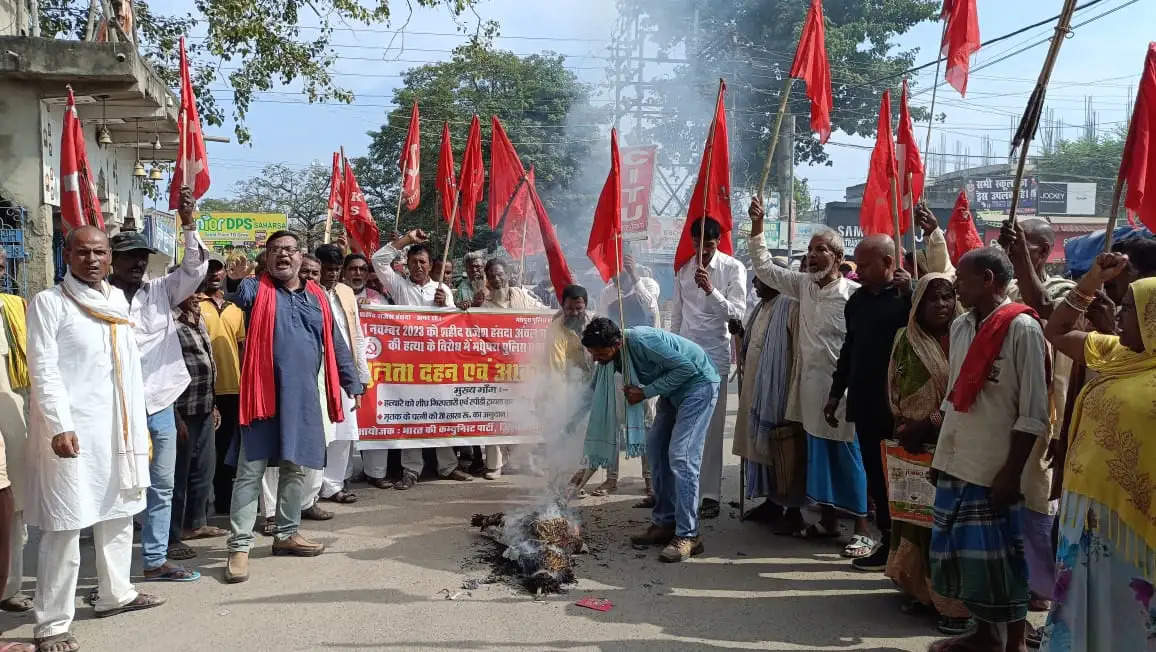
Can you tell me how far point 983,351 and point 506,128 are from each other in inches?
1035

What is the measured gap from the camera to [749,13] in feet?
89.2

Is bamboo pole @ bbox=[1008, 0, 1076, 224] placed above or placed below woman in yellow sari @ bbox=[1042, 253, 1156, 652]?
above

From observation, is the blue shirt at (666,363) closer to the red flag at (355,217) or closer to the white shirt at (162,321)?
the white shirt at (162,321)

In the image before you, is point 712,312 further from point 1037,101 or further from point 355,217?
point 355,217

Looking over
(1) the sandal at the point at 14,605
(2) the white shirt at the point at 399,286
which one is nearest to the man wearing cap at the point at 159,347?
(1) the sandal at the point at 14,605

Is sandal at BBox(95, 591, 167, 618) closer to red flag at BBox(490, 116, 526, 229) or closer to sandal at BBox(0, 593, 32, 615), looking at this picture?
sandal at BBox(0, 593, 32, 615)

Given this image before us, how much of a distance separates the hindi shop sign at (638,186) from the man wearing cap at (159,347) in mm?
20072

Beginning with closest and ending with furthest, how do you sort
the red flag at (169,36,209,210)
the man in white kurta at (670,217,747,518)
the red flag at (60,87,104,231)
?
the red flag at (60,87,104,231), the red flag at (169,36,209,210), the man in white kurta at (670,217,747,518)

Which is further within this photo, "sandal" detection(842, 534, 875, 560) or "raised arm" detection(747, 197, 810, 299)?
"raised arm" detection(747, 197, 810, 299)

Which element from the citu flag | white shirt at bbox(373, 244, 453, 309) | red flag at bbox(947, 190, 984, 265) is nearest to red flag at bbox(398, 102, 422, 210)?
the citu flag

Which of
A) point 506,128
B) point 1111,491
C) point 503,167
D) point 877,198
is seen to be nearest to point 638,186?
point 506,128

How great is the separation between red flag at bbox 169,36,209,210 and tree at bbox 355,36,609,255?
70.1 feet

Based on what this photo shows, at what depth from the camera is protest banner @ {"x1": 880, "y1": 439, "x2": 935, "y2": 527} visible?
14.6 ft

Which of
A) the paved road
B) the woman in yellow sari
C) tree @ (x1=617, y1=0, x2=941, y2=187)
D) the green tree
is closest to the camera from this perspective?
the woman in yellow sari
